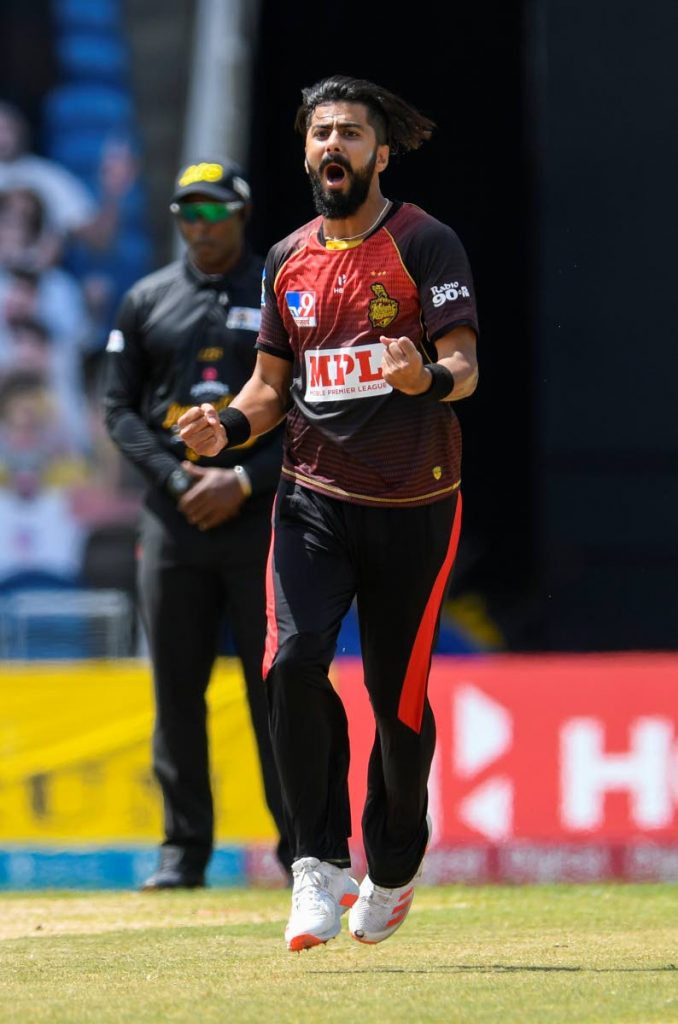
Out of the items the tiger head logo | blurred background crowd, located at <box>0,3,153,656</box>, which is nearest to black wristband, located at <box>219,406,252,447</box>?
the tiger head logo

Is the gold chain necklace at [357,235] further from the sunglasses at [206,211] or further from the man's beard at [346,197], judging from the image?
the sunglasses at [206,211]

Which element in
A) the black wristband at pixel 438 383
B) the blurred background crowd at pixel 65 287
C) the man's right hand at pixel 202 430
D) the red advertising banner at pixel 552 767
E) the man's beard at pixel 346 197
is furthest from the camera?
the blurred background crowd at pixel 65 287

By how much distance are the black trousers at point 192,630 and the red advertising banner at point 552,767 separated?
967mm

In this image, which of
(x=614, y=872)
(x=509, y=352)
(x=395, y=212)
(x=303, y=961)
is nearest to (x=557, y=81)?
(x=509, y=352)

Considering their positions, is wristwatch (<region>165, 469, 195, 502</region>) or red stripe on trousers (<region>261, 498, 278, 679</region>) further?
wristwatch (<region>165, 469, 195, 502</region>)

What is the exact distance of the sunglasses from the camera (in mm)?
7133

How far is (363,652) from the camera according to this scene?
534 centimetres

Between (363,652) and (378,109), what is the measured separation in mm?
1395

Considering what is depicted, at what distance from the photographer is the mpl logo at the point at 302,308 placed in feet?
17.4

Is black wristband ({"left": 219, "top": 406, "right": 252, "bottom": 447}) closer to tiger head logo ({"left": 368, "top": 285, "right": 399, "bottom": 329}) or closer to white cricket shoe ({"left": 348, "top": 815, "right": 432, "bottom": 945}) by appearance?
tiger head logo ({"left": 368, "top": 285, "right": 399, "bottom": 329})

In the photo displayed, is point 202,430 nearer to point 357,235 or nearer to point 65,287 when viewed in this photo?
point 357,235

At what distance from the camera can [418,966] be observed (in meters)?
5.15

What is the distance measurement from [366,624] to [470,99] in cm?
819

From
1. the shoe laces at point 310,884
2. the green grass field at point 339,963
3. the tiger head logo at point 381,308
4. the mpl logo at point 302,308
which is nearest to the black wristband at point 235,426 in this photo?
the mpl logo at point 302,308
